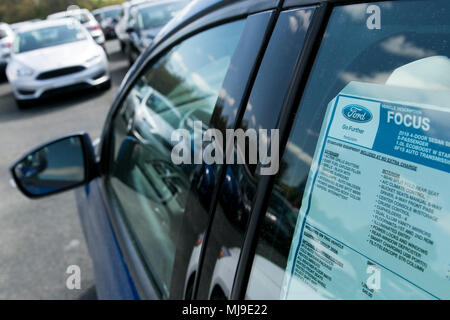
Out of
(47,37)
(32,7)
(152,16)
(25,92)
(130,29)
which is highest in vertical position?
(32,7)

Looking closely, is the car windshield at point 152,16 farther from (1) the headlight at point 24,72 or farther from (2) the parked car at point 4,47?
(2) the parked car at point 4,47

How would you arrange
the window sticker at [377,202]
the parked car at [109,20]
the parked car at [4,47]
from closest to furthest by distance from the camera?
the window sticker at [377,202], the parked car at [4,47], the parked car at [109,20]

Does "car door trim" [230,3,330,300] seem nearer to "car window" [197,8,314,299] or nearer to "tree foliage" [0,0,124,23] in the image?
"car window" [197,8,314,299]

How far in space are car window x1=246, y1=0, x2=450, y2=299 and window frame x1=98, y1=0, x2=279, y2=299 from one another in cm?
27

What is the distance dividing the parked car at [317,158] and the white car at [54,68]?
798 cm

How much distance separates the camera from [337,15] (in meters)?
0.78

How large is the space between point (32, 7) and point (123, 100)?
44.2m

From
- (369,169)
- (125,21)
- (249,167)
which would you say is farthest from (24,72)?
(369,169)

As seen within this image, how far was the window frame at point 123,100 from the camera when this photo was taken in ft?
3.76

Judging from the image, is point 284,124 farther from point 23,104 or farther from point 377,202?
point 23,104

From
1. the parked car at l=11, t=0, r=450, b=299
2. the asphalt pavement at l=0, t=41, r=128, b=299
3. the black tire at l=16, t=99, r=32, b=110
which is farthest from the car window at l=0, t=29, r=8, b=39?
the parked car at l=11, t=0, r=450, b=299

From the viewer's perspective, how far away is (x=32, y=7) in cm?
4003

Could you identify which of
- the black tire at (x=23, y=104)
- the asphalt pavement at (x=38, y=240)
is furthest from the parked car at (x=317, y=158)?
the black tire at (x=23, y=104)
